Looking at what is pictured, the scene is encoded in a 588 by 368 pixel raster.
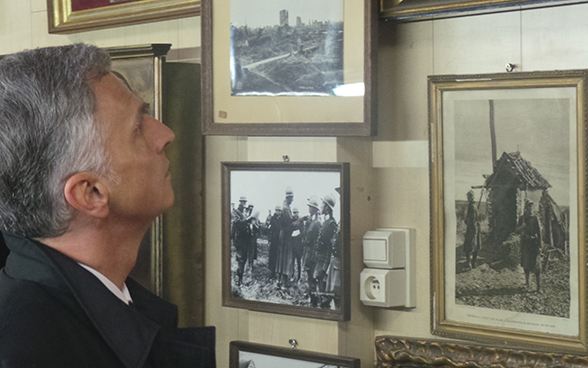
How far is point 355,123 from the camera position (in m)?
1.39

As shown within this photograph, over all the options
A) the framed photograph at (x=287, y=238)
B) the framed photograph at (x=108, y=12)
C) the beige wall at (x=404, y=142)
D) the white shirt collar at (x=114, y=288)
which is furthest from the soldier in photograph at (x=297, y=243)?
the framed photograph at (x=108, y=12)

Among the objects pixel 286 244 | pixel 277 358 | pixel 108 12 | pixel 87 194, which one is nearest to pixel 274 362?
pixel 277 358

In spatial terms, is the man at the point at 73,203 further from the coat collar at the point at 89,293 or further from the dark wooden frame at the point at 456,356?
the dark wooden frame at the point at 456,356

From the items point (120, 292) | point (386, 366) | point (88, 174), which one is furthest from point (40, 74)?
point (386, 366)

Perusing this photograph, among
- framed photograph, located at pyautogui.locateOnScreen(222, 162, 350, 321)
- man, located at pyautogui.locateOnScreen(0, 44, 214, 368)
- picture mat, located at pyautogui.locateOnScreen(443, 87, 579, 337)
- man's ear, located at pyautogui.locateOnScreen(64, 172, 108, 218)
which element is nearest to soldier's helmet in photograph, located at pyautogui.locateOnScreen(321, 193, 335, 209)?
framed photograph, located at pyautogui.locateOnScreen(222, 162, 350, 321)

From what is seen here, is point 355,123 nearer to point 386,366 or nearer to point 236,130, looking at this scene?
point 236,130

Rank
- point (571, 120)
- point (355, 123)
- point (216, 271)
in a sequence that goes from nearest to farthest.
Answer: point (571, 120)
point (355, 123)
point (216, 271)

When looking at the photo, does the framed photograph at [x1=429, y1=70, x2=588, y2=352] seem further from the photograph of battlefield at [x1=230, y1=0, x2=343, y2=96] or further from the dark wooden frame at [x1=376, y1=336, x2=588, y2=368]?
the photograph of battlefield at [x1=230, y1=0, x2=343, y2=96]

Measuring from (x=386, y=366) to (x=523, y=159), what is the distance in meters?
0.53

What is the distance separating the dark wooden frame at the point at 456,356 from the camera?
129cm

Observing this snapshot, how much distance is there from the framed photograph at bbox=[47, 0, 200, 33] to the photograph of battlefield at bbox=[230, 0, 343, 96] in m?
0.20

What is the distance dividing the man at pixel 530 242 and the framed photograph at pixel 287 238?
36 cm

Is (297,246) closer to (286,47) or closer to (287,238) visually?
(287,238)

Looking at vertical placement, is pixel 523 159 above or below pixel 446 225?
above
